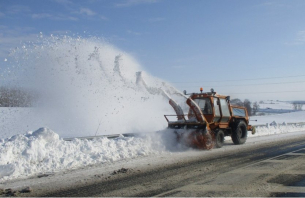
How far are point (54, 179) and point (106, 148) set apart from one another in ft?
10.9

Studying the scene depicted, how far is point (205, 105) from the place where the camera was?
513 inches

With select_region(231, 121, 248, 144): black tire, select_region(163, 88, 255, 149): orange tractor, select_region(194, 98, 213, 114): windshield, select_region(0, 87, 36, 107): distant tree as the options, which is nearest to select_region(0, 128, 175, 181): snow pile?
select_region(163, 88, 255, 149): orange tractor

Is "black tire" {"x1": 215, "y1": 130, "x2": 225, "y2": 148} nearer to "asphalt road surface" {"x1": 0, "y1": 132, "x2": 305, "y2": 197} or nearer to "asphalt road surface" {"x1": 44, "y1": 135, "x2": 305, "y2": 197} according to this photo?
"asphalt road surface" {"x1": 0, "y1": 132, "x2": 305, "y2": 197}

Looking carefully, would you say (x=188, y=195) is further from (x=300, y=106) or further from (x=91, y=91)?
(x=300, y=106)

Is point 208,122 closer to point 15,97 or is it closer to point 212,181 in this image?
point 212,181

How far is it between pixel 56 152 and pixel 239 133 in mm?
9031

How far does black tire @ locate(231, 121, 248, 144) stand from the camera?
14086 mm

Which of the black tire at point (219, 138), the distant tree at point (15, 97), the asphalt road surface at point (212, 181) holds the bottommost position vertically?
the asphalt road surface at point (212, 181)

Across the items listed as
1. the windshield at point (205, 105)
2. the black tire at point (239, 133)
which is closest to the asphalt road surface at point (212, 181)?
the windshield at point (205, 105)

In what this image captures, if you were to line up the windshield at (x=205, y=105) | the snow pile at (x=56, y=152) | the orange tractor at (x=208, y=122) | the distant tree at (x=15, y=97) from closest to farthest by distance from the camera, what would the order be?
the snow pile at (x=56, y=152)
the orange tractor at (x=208, y=122)
the windshield at (x=205, y=105)
the distant tree at (x=15, y=97)

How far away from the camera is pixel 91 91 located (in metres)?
22.4

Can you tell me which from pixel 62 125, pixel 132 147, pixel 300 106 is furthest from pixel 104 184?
pixel 300 106

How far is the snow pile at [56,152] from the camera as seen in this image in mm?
7851

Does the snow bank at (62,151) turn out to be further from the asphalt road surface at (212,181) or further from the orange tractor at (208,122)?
the asphalt road surface at (212,181)
